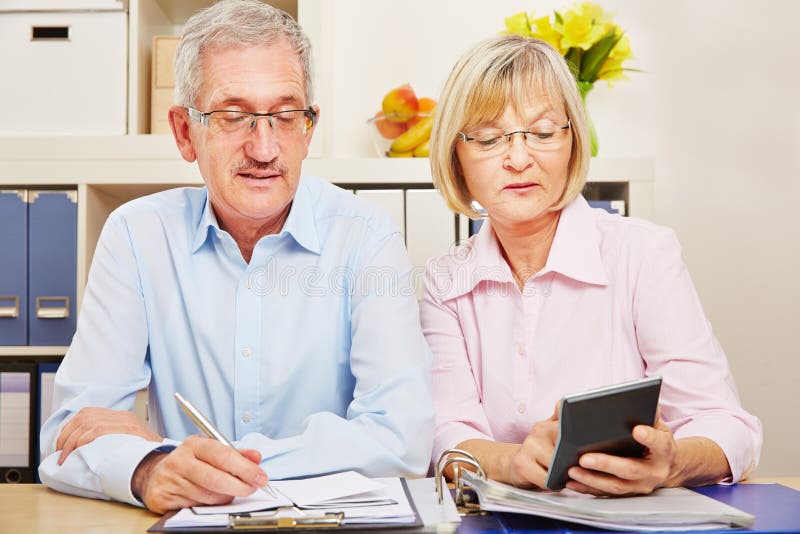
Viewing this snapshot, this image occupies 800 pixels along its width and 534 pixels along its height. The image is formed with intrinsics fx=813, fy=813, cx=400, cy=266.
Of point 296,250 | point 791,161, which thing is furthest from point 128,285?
point 791,161

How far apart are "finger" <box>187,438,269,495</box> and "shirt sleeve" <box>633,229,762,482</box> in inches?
25.1

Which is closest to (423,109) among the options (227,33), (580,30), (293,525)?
(580,30)

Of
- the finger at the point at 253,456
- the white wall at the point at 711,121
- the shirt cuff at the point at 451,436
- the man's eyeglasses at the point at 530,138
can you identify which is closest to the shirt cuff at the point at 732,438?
the shirt cuff at the point at 451,436

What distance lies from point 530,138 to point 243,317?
57cm

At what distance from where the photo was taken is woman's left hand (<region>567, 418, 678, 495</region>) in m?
0.91

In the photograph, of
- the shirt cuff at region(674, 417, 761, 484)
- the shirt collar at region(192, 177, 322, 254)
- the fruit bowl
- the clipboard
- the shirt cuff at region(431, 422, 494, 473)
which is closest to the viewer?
the clipboard

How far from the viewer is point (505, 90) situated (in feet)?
4.49

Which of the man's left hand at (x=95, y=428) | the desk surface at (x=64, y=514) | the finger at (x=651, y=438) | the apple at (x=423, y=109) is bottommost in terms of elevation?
the desk surface at (x=64, y=514)

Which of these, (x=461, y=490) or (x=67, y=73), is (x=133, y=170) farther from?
(x=461, y=490)

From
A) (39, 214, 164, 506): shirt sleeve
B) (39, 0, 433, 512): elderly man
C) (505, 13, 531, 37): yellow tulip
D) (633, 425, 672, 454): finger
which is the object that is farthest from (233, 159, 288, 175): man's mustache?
(505, 13, 531, 37): yellow tulip

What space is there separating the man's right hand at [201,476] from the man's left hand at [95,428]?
0.15 meters

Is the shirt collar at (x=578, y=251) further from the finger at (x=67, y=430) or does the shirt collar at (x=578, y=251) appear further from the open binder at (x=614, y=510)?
the finger at (x=67, y=430)

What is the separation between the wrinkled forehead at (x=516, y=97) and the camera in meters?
1.37

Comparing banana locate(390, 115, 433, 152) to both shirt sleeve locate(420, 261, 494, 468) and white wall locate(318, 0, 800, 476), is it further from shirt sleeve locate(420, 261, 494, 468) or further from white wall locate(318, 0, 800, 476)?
shirt sleeve locate(420, 261, 494, 468)
